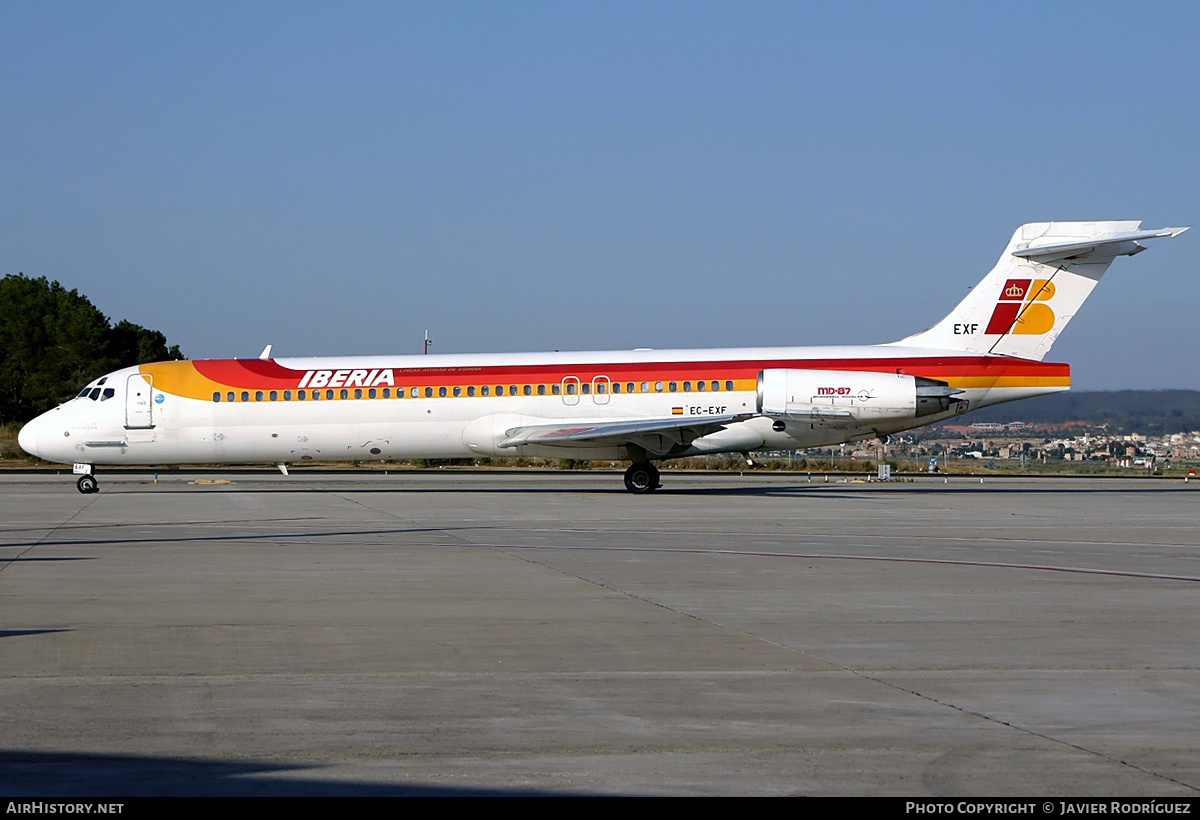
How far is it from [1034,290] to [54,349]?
61453mm

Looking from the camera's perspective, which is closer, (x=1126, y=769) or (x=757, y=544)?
(x=1126, y=769)

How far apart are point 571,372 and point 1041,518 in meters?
12.0

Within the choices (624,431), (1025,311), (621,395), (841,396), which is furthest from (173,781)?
(1025,311)

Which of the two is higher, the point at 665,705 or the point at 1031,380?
the point at 1031,380

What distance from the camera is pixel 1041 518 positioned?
22.4 meters

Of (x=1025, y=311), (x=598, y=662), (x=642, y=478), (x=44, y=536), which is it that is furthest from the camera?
(x=642, y=478)

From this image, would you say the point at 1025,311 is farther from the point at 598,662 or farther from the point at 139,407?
the point at 598,662

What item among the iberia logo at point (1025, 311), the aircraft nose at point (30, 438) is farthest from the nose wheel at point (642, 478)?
the aircraft nose at point (30, 438)

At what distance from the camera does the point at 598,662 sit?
8562mm

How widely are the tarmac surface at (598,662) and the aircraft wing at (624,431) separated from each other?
9.33 meters

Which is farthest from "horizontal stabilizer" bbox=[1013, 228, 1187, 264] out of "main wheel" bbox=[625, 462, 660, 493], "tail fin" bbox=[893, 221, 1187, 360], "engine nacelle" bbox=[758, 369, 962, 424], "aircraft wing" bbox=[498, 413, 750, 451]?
"main wheel" bbox=[625, 462, 660, 493]
